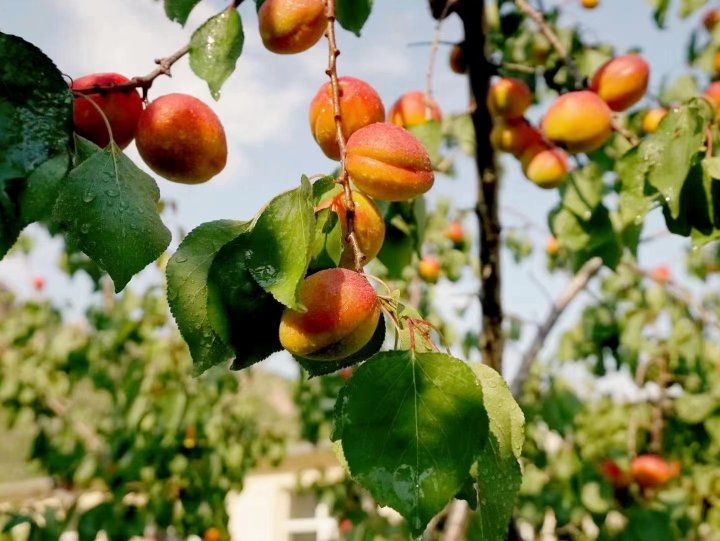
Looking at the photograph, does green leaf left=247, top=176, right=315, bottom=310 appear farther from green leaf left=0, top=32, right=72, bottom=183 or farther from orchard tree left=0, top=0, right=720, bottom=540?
green leaf left=0, top=32, right=72, bottom=183

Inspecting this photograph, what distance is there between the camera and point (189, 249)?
2.00 feet

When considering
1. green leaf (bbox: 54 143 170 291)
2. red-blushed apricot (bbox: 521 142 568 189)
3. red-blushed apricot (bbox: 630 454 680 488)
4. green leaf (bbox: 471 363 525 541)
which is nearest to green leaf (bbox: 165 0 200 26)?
green leaf (bbox: 54 143 170 291)

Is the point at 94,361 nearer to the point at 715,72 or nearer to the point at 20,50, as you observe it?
the point at 715,72

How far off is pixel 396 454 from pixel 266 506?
787 cm

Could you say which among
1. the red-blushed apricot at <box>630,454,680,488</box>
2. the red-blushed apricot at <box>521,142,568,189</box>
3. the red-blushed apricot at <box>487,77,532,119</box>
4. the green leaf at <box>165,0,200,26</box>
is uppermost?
the green leaf at <box>165,0,200,26</box>

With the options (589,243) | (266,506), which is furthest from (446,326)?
(266,506)

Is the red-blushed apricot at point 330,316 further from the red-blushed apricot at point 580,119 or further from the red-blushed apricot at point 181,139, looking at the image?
the red-blushed apricot at point 580,119

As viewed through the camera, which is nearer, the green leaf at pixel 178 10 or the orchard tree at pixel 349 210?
the orchard tree at pixel 349 210

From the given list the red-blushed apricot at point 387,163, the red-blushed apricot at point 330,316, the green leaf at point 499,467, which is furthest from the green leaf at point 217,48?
the green leaf at point 499,467

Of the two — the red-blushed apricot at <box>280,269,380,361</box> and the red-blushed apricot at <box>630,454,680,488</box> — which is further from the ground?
the red-blushed apricot at <box>280,269,380,361</box>

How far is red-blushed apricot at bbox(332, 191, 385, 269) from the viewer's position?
62cm

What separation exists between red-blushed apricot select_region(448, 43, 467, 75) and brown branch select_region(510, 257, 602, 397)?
0.75 meters

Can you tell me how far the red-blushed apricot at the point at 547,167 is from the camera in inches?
51.3

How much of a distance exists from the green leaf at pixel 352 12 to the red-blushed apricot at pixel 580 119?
1.50ft
